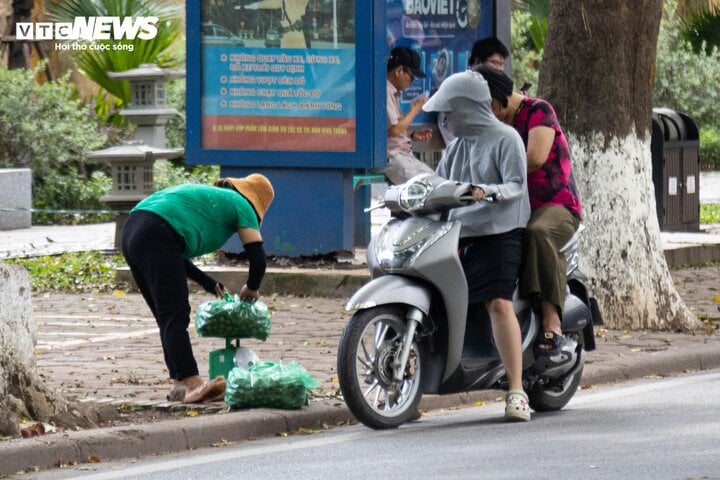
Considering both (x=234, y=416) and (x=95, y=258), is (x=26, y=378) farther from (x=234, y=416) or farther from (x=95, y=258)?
(x=95, y=258)

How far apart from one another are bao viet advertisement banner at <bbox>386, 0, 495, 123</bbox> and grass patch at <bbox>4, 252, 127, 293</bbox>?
9.79 ft

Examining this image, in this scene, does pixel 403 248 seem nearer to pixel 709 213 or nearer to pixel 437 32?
pixel 437 32

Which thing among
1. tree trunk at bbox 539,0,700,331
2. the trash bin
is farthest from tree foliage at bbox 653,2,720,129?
tree trunk at bbox 539,0,700,331

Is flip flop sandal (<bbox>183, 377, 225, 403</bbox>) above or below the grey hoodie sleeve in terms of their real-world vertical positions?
below

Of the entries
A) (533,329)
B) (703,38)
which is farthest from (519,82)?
(533,329)

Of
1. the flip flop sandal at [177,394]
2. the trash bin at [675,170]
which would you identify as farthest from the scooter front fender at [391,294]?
the trash bin at [675,170]

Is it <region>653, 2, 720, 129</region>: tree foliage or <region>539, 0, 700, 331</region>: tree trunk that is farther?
<region>653, 2, 720, 129</region>: tree foliage

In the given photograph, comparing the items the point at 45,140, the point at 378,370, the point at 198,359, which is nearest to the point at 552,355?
the point at 378,370

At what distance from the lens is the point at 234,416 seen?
7.50 metres

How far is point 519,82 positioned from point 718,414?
965 inches

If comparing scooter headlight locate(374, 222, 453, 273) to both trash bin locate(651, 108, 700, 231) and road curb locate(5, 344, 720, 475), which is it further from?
trash bin locate(651, 108, 700, 231)

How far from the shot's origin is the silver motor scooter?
7293 millimetres

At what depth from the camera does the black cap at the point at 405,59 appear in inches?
527

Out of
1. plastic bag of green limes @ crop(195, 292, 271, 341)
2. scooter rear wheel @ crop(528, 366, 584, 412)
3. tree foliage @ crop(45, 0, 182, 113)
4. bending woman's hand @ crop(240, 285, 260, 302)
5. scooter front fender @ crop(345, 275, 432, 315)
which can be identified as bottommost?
scooter rear wheel @ crop(528, 366, 584, 412)
